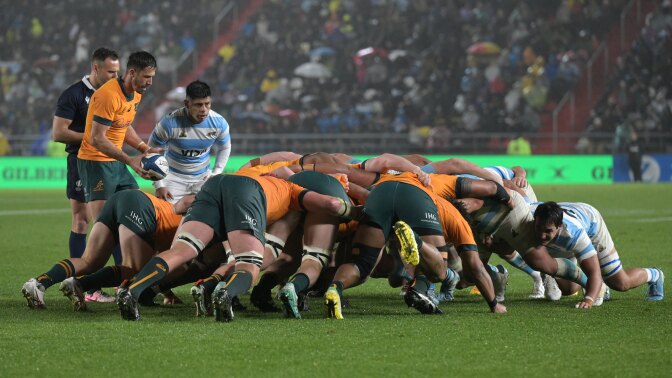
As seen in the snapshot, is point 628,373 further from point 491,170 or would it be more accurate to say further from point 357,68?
point 357,68

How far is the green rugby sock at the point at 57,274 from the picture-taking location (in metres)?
7.67

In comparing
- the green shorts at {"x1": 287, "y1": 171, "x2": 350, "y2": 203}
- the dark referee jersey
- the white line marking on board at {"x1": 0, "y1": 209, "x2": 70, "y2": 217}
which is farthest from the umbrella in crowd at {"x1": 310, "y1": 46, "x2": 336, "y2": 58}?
the green shorts at {"x1": 287, "y1": 171, "x2": 350, "y2": 203}

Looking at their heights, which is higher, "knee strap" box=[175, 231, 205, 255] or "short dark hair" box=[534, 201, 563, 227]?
"short dark hair" box=[534, 201, 563, 227]

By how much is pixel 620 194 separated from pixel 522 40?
790 cm

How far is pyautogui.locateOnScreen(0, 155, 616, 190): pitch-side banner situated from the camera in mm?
28058

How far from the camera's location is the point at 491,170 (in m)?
8.91

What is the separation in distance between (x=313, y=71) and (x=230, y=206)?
962 inches

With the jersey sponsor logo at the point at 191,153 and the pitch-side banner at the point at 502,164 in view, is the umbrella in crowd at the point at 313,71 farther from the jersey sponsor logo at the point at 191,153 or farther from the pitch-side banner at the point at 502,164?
the jersey sponsor logo at the point at 191,153

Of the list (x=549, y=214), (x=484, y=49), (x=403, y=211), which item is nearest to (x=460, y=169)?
(x=549, y=214)

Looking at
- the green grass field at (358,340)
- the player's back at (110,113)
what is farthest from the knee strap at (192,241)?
the player's back at (110,113)

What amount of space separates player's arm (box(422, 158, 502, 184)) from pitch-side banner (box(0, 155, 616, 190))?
18720 millimetres

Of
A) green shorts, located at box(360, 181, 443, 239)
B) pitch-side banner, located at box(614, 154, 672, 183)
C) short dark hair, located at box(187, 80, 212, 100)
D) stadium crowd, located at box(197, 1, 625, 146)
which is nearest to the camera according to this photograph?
green shorts, located at box(360, 181, 443, 239)

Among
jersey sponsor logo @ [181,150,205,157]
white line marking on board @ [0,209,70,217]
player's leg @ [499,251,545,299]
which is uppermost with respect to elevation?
jersey sponsor logo @ [181,150,205,157]

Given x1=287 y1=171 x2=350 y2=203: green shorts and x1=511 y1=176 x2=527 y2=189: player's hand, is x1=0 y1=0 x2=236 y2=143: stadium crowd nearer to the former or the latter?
x1=511 y1=176 x2=527 y2=189: player's hand
